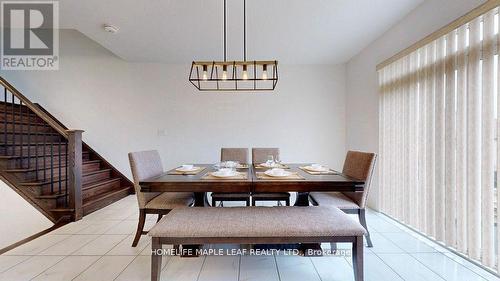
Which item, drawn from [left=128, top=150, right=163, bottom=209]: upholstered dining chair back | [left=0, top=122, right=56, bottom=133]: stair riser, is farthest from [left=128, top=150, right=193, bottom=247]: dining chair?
[left=0, top=122, right=56, bottom=133]: stair riser

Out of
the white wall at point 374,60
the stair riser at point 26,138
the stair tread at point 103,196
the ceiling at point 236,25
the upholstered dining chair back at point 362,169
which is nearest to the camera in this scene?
the upholstered dining chair back at point 362,169

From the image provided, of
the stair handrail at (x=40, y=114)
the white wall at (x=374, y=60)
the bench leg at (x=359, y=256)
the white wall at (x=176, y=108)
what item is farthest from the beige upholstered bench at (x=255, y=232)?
the white wall at (x=176, y=108)

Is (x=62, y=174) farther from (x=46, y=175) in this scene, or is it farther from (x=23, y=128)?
(x=23, y=128)

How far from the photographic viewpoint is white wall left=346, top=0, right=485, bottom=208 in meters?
2.21

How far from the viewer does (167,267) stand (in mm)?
1927

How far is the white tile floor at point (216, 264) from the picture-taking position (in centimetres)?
180

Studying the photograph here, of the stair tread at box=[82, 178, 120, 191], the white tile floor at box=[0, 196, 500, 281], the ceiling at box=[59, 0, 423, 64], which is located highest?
the ceiling at box=[59, 0, 423, 64]

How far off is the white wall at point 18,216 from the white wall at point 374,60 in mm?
4379

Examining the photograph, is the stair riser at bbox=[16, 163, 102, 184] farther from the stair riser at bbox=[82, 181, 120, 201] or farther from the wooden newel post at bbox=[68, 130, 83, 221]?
the wooden newel post at bbox=[68, 130, 83, 221]

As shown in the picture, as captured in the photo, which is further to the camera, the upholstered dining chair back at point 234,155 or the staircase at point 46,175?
the upholstered dining chair back at point 234,155

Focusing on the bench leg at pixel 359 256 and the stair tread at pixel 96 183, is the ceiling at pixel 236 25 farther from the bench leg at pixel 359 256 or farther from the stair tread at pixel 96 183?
the bench leg at pixel 359 256

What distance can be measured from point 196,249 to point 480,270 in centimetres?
223

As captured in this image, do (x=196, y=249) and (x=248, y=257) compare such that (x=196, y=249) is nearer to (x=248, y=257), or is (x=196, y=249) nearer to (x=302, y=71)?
(x=248, y=257)

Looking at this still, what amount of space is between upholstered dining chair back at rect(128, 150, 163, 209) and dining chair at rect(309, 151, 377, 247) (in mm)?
1607
